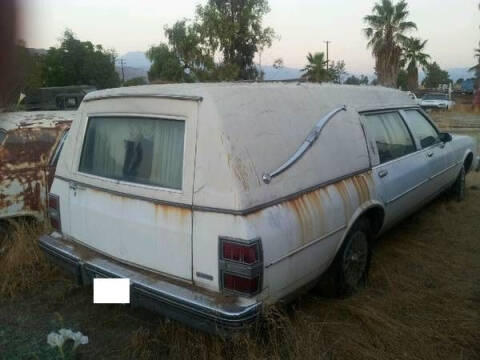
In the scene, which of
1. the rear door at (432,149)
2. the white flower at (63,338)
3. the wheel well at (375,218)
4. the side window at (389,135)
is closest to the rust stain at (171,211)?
the white flower at (63,338)

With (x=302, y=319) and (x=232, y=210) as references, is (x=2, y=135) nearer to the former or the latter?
(x=232, y=210)

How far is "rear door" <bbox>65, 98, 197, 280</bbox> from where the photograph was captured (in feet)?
8.16

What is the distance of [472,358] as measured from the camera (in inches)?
103

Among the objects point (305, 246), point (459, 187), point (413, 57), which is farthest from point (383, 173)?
point (413, 57)

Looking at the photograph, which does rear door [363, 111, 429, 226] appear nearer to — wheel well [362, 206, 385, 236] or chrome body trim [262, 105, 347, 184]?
wheel well [362, 206, 385, 236]

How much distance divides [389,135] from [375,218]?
2.73 ft

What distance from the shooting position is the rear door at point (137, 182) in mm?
2488

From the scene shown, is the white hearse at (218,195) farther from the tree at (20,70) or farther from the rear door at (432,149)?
the tree at (20,70)

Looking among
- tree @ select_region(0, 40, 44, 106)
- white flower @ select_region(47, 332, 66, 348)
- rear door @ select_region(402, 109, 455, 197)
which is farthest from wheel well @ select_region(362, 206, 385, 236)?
tree @ select_region(0, 40, 44, 106)

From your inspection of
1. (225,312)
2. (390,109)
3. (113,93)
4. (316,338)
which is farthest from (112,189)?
(390,109)

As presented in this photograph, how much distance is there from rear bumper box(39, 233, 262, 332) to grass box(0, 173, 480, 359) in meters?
0.15

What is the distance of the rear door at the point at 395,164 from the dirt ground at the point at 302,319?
544 mm

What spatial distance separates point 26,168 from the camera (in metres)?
4.23

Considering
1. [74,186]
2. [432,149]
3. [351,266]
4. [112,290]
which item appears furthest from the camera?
[432,149]
